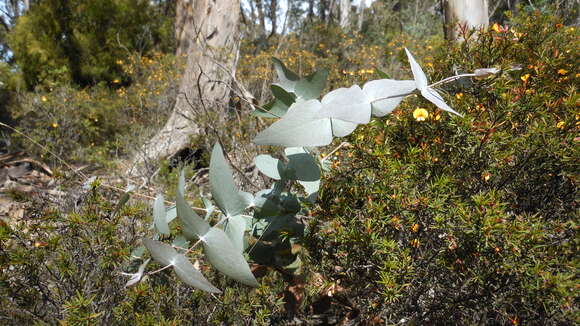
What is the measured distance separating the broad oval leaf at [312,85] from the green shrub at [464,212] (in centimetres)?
27

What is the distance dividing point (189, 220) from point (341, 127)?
0.37m

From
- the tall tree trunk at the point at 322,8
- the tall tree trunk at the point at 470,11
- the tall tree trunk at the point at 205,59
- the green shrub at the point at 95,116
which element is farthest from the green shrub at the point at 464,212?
the tall tree trunk at the point at 322,8

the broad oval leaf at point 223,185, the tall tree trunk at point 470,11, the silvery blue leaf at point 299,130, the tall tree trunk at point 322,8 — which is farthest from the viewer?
the tall tree trunk at point 322,8

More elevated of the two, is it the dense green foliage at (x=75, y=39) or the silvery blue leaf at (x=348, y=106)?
the dense green foliage at (x=75, y=39)

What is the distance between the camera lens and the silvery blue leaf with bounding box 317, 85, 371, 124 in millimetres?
830

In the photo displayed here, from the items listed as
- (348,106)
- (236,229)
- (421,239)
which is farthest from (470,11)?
(236,229)

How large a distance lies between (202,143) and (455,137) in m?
3.90

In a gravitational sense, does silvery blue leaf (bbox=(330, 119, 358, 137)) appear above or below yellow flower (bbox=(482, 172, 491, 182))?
above

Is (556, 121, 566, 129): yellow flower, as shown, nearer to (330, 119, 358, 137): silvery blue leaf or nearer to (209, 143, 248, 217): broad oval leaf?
(330, 119, 358, 137): silvery blue leaf

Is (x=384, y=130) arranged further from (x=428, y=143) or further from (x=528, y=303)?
(x=528, y=303)

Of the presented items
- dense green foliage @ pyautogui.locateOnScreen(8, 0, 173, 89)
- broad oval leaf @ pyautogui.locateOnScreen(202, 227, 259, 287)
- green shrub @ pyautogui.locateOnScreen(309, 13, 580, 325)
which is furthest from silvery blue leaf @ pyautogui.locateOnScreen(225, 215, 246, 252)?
dense green foliage @ pyautogui.locateOnScreen(8, 0, 173, 89)

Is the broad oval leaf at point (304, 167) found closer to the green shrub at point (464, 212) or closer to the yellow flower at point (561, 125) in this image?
the green shrub at point (464, 212)

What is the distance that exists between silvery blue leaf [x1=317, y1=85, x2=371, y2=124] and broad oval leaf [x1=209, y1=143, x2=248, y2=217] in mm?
246

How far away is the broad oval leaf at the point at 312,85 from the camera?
0.99m
